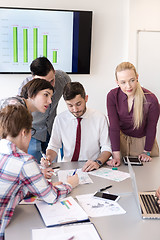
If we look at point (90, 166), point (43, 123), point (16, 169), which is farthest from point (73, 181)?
point (43, 123)

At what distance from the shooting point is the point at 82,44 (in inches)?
133

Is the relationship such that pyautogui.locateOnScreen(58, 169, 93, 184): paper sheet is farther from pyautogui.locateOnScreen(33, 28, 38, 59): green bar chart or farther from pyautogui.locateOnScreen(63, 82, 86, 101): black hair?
pyautogui.locateOnScreen(33, 28, 38, 59): green bar chart

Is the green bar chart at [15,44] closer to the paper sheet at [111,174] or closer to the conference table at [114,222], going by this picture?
the paper sheet at [111,174]

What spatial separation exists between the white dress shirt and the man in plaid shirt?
2.42 ft

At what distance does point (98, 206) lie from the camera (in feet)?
4.56

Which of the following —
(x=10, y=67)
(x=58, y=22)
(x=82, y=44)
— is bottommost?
(x=10, y=67)

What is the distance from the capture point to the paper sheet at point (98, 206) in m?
1.33

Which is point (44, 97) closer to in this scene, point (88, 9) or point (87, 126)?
point (87, 126)

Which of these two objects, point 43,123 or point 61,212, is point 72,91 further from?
point 61,212

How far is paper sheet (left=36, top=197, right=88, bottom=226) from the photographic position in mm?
1241

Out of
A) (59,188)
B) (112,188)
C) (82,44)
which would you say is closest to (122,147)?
(112,188)

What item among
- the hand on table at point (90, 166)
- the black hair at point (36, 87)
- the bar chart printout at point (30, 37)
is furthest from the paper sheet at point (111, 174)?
the bar chart printout at point (30, 37)

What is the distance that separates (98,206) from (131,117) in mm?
892

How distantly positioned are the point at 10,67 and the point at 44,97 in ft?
4.82
